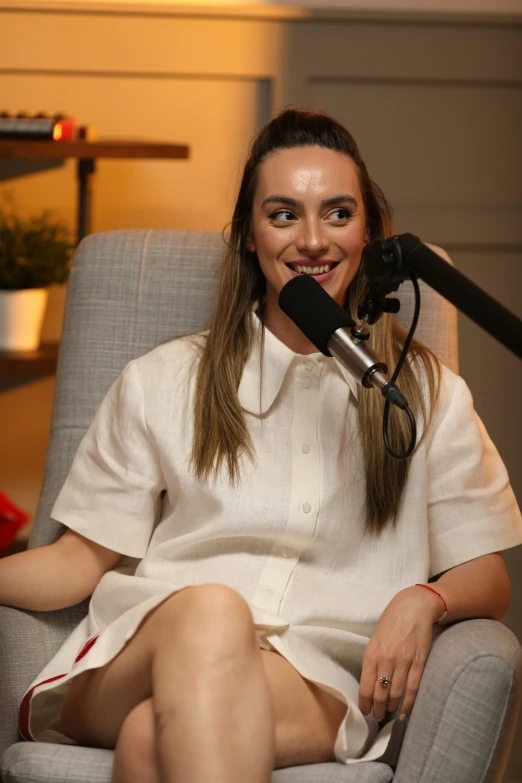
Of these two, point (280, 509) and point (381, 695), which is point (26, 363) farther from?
point (381, 695)

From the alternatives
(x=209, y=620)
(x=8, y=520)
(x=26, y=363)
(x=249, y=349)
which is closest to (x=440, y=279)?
(x=209, y=620)

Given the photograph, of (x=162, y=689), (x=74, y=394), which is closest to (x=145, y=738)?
(x=162, y=689)

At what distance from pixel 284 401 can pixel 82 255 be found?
18.0 inches

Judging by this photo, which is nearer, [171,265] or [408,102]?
[171,265]

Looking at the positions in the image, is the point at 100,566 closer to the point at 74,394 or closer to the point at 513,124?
the point at 74,394

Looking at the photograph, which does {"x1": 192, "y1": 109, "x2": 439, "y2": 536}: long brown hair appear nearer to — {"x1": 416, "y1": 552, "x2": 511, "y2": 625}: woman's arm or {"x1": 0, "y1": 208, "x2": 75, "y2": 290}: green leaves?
{"x1": 416, "y1": 552, "x2": 511, "y2": 625}: woman's arm

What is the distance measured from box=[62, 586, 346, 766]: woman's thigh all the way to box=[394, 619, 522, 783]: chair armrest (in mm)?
106

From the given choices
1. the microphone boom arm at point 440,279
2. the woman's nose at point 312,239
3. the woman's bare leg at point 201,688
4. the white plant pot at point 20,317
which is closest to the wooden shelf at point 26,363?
the white plant pot at point 20,317

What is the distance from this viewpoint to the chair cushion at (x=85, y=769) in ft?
3.83

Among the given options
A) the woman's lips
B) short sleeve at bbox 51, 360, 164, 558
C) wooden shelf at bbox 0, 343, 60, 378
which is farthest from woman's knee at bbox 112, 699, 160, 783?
wooden shelf at bbox 0, 343, 60, 378

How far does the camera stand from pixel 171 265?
168cm

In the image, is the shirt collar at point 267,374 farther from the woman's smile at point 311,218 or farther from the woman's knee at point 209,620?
the woman's knee at point 209,620

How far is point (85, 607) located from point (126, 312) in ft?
1.50

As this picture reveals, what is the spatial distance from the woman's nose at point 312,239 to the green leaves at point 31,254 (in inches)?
36.8
